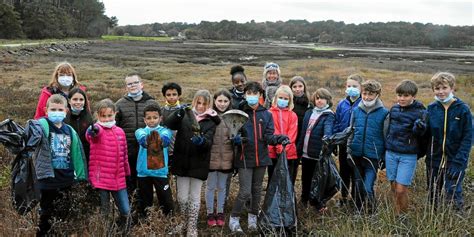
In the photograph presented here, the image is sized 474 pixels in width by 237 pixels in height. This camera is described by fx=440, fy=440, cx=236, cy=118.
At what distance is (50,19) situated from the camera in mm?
69250

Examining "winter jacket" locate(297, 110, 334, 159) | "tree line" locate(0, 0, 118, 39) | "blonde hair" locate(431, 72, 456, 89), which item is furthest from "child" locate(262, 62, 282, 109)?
"tree line" locate(0, 0, 118, 39)

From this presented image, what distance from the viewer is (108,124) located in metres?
4.58

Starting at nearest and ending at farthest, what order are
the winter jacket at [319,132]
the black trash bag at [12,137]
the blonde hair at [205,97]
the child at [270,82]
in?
1. the black trash bag at [12,137]
2. the blonde hair at [205,97]
3. the winter jacket at [319,132]
4. the child at [270,82]

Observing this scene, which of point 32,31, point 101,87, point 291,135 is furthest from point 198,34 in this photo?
point 291,135

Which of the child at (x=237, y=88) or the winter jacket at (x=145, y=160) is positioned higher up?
the child at (x=237, y=88)

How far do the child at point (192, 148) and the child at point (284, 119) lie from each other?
896mm

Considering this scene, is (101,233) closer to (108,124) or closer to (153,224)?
(153,224)

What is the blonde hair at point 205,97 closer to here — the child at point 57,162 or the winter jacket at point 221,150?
the winter jacket at point 221,150

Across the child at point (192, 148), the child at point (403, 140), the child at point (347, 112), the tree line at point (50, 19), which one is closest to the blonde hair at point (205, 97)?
the child at point (192, 148)

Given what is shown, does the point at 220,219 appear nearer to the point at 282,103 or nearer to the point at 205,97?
the point at 205,97

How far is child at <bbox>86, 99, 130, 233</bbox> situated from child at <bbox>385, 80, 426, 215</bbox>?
300 cm

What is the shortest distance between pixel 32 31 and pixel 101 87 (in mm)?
55781

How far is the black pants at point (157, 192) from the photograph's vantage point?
482cm

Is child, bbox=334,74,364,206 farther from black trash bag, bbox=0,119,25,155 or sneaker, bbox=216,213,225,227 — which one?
black trash bag, bbox=0,119,25,155
